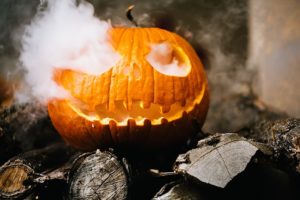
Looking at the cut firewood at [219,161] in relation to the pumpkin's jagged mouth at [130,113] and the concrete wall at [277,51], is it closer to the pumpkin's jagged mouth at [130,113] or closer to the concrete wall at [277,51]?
the pumpkin's jagged mouth at [130,113]

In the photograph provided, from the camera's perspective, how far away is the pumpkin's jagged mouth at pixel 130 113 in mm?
2013

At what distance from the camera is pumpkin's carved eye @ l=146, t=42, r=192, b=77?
218 centimetres

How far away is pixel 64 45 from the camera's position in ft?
7.18

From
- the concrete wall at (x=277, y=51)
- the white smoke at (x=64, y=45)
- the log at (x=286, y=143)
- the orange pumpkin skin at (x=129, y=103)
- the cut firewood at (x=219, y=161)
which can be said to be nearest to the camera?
the cut firewood at (x=219, y=161)

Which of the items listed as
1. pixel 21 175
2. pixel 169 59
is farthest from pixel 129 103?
pixel 21 175

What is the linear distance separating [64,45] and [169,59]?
2.05ft

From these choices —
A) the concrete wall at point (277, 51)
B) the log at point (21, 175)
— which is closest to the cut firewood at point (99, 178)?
the log at point (21, 175)

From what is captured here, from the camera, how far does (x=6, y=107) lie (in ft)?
8.53

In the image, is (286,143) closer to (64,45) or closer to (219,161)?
(219,161)

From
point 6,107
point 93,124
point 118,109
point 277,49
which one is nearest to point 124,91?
point 118,109

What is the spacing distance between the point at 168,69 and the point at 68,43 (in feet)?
1.98

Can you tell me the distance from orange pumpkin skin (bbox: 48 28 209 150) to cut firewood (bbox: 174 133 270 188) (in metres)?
0.36

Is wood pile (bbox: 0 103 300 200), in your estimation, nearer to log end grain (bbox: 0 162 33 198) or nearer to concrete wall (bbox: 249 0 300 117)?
log end grain (bbox: 0 162 33 198)

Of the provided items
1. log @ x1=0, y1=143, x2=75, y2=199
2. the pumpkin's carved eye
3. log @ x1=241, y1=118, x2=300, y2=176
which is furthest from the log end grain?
log @ x1=241, y1=118, x2=300, y2=176
